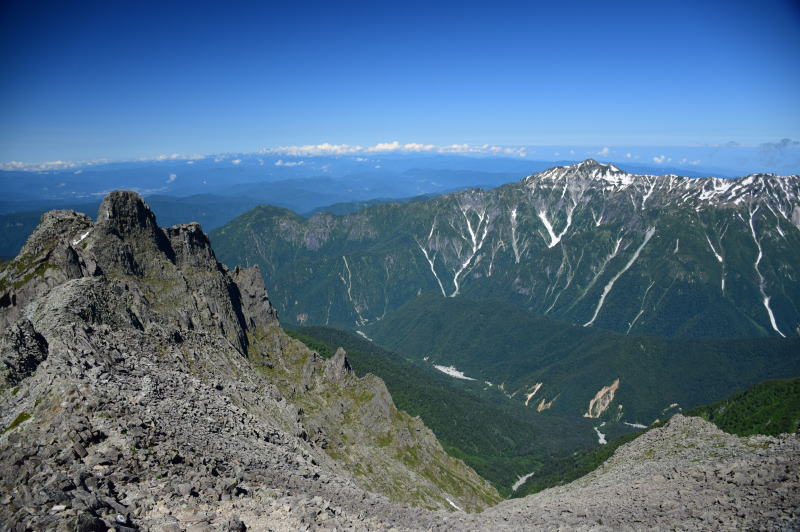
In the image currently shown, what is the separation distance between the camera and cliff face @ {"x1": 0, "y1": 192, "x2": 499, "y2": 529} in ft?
94.0

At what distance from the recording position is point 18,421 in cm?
3578

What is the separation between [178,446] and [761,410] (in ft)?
548

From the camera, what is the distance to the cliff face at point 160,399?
2864cm

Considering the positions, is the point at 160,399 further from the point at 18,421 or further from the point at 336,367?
the point at 336,367

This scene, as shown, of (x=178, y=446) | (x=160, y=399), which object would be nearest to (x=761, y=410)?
(x=160, y=399)

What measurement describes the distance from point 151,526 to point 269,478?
47.6ft

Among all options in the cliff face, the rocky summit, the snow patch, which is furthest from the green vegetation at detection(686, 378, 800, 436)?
the snow patch

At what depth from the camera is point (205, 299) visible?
104000mm

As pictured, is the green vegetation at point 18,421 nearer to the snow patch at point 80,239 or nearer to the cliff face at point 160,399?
the cliff face at point 160,399

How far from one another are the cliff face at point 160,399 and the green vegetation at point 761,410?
7441 centimetres

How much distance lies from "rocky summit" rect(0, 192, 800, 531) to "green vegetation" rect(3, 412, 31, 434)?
0.14m

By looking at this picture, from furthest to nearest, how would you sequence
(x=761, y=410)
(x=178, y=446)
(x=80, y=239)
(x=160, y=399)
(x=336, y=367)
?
(x=761, y=410)
(x=336, y=367)
(x=80, y=239)
(x=160, y=399)
(x=178, y=446)

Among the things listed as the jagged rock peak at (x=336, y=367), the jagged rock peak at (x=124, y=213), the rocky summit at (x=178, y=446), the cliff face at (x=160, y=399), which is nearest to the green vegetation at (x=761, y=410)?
the rocky summit at (x=178, y=446)

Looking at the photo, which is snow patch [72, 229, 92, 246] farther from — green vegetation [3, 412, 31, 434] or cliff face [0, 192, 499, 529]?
green vegetation [3, 412, 31, 434]
